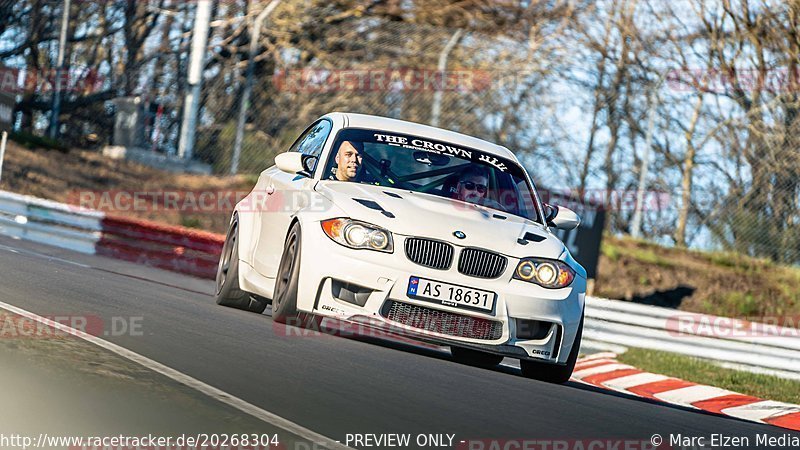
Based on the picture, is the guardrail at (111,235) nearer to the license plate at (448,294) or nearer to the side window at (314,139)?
the side window at (314,139)

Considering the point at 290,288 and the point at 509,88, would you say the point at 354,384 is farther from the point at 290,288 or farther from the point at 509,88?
the point at 509,88

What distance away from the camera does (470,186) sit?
9273 mm

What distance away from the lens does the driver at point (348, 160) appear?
29.5ft

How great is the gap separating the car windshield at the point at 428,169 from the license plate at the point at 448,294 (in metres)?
1.27

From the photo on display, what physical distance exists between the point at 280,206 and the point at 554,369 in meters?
2.21

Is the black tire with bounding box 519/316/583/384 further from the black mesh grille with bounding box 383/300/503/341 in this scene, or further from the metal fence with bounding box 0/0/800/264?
the metal fence with bounding box 0/0/800/264

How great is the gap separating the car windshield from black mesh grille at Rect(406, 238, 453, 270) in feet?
3.46

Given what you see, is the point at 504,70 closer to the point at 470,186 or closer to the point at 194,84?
the point at 194,84

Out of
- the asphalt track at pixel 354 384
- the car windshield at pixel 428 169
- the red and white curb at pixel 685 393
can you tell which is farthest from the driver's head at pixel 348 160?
the red and white curb at pixel 685 393

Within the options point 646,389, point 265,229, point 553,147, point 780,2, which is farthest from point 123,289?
point 780,2

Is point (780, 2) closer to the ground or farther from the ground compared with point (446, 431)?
farther from the ground

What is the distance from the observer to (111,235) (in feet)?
61.0

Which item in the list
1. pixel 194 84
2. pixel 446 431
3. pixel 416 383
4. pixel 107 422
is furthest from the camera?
pixel 194 84

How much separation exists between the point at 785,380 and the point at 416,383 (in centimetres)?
741
